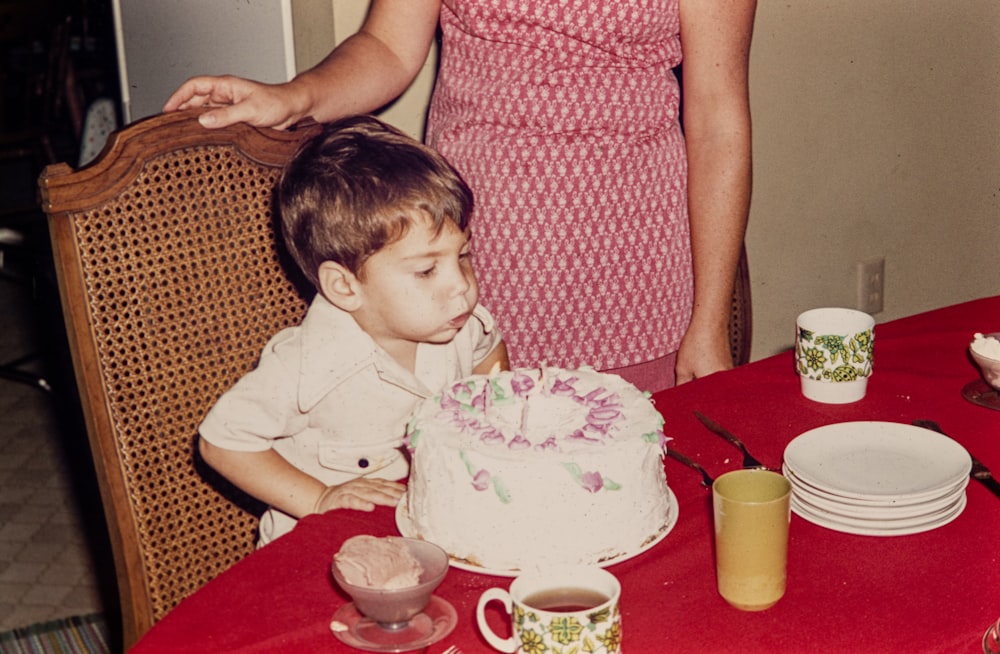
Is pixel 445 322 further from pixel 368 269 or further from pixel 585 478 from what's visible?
pixel 585 478

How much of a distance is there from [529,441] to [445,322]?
1.40 feet

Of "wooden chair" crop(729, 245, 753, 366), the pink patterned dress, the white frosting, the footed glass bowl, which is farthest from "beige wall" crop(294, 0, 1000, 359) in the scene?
the footed glass bowl

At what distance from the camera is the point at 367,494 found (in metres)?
1.42

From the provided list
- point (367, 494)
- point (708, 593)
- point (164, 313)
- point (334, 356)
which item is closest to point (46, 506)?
point (164, 313)

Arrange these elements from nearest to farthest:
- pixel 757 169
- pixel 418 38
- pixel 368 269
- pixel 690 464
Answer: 1. pixel 690 464
2. pixel 368 269
3. pixel 418 38
4. pixel 757 169

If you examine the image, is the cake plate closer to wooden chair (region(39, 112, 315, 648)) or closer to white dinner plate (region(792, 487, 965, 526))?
white dinner plate (region(792, 487, 965, 526))

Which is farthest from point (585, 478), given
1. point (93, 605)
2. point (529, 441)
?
point (93, 605)

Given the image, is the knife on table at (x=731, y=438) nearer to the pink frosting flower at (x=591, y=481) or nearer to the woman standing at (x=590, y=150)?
the pink frosting flower at (x=591, y=481)

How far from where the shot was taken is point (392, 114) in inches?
103

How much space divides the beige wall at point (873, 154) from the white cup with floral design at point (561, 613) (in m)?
2.37

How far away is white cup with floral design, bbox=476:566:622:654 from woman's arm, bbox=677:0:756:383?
1.00m

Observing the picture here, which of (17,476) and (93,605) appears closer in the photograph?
(93,605)

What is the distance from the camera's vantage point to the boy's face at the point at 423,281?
1.62m

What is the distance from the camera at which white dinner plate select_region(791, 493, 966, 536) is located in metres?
1.28
